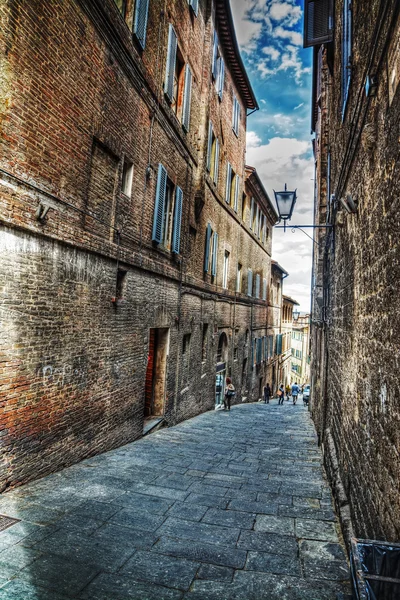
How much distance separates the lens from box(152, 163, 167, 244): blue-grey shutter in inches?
348

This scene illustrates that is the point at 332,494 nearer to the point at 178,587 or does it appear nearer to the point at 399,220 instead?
the point at 178,587

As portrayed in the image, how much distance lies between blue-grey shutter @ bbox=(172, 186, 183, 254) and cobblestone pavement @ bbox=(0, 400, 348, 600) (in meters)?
5.38

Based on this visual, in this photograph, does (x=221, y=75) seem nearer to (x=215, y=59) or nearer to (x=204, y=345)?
(x=215, y=59)

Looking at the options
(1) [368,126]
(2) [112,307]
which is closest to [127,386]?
(2) [112,307]

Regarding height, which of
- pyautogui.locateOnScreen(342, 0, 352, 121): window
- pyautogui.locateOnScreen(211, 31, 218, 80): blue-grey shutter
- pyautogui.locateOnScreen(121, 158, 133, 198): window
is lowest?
pyautogui.locateOnScreen(121, 158, 133, 198): window

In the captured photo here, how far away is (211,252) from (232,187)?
15.6ft

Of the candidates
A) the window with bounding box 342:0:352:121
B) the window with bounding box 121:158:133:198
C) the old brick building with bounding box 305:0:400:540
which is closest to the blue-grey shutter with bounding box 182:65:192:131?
the window with bounding box 121:158:133:198

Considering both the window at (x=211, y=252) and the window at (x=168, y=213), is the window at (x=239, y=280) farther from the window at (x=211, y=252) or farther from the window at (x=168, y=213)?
the window at (x=168, y=213)

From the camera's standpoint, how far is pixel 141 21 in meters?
7.74

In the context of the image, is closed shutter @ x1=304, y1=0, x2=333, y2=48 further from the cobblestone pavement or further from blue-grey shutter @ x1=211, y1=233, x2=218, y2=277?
the cobblestone pavement

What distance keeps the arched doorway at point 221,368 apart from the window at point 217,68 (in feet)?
30.8

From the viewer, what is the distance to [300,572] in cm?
335

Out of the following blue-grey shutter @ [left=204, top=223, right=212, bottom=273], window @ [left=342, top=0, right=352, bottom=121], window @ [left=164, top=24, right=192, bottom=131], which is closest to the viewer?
window @ [left=342, top=0, right=352, bottom=121]

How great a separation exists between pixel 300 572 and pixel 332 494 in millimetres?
2119
